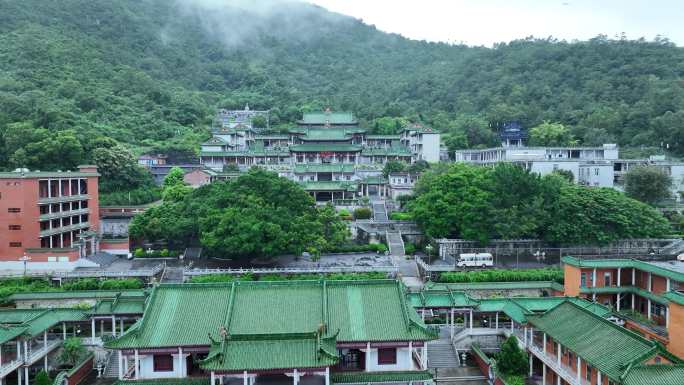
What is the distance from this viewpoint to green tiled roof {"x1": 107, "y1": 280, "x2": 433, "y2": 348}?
66.0 ft

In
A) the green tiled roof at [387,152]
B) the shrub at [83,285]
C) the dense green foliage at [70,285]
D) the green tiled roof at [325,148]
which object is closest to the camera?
the dense green foliage at [70,285]

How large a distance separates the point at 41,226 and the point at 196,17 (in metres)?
129

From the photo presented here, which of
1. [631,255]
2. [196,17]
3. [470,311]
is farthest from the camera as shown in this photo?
[196,17]

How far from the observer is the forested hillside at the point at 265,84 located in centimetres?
6450

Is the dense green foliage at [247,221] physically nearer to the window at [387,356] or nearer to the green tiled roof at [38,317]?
the green tiled roof at [38,317]

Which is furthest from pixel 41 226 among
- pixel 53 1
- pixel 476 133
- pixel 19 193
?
pixel 53 1

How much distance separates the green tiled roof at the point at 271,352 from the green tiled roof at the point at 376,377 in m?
1.20

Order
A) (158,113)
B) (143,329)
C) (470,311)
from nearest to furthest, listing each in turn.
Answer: (143,329)
(470,311)
(158,113)

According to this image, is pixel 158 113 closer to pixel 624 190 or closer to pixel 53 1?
pixel 53 1

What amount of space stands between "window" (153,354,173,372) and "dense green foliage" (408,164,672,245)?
23.4 m

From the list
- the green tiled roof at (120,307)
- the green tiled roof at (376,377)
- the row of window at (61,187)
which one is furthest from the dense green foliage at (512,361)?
the row of window at (61,187)

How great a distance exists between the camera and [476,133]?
237 feet

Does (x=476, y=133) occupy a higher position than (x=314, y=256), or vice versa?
(x=476, y=133)

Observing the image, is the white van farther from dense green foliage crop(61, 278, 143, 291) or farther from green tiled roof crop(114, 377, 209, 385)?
green tiled roof crop(114, 377, 209, 385)
